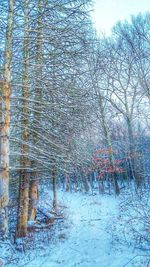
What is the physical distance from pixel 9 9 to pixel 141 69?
15.1 m

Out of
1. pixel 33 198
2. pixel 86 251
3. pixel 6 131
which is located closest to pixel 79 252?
pixel 86 251

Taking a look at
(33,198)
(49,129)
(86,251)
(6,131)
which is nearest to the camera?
(6,131)

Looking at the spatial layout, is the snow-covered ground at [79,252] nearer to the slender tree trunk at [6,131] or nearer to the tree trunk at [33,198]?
the tree trunk at [33,198]

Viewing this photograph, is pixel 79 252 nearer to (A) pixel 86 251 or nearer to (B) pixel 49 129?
(A) pixel 86 251

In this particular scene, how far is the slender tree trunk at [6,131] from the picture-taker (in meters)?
6.41

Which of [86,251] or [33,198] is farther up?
[33,198]

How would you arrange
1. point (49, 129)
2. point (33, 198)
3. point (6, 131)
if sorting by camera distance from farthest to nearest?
point (33, 198) < point (49, 129) < point (6, 131)

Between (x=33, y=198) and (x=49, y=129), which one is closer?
(x=49, y=129)

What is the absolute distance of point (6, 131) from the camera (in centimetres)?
661

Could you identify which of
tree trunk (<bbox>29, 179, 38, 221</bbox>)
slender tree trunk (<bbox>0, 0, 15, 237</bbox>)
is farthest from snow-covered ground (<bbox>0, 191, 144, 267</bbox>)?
slender tree trunk (<bbox>0, 0, 15, 237</bbox>)

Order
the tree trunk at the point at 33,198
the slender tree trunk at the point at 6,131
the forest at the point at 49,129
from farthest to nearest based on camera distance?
the tree trunk at the point at 33,198 → the forest at the point at 49,129 → the slender tree trunk at the point at 6,131

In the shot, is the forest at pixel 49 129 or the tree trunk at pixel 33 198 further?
the tree trunk at pixel 33 198

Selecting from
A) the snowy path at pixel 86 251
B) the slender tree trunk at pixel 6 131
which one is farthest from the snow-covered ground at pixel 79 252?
the slender tree trunk at pixel 6 131

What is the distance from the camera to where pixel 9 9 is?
6.88 meters
